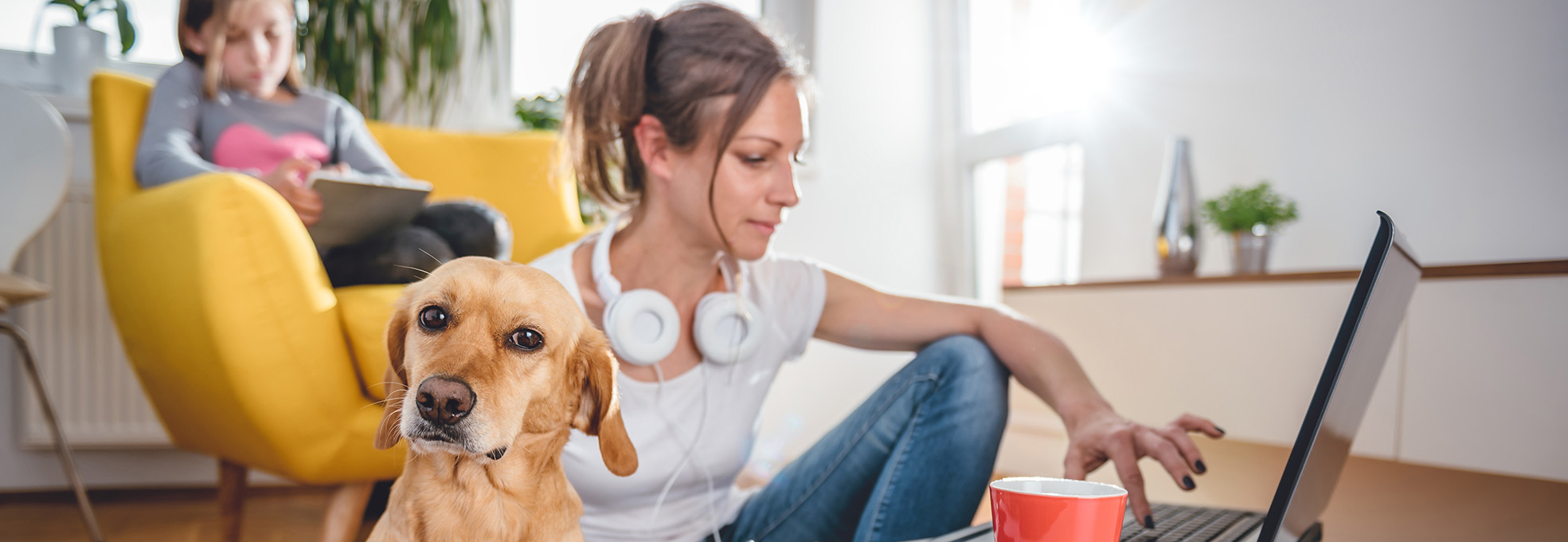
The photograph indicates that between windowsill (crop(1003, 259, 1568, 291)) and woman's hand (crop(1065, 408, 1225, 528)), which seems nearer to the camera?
woman's hand (crop(1065, 408, 1225, 528))

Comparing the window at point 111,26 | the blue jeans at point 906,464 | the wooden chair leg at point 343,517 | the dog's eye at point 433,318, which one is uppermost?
the window at point 111,26

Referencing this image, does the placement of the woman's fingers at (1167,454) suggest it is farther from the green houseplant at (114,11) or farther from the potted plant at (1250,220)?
the green houseplant at (114,11)

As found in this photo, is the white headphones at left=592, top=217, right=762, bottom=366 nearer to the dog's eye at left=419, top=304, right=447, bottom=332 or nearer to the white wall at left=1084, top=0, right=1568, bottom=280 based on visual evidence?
the dog's eye at left=419, top=304, right=447, bottom=332

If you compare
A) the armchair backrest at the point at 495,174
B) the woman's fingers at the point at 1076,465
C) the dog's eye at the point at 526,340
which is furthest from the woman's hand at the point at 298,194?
the armchair backrest at the point at 495,174

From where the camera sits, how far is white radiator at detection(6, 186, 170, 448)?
2104 mm

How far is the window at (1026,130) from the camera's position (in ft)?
8.66

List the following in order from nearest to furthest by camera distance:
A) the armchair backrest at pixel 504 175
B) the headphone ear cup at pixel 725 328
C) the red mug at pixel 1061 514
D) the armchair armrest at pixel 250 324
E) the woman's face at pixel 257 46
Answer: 1. the red mug at pixel 1061 514
2. the headphone ear cup at pixel 725 328
3. the armchair armrest at pixel 250 324
4. the woman's face at pixel 257 46
5. the armchair backrest at pixel 504 175

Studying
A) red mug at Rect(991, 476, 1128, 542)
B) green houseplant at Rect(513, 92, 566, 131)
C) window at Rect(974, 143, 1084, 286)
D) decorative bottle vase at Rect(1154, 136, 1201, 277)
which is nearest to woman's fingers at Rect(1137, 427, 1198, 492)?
red mug at Rect(991, 476, 1128, 542)

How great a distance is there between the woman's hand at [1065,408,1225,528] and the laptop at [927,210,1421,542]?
4cm

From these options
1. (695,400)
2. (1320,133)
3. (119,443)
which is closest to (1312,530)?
(695,400)

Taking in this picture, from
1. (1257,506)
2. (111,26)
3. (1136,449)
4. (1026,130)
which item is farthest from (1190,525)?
(111,26)

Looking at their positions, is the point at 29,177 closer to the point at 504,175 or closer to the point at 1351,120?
the point at 504,175

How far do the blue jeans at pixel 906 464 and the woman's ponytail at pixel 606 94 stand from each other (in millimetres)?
395

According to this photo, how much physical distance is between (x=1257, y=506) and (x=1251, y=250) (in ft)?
2.54
